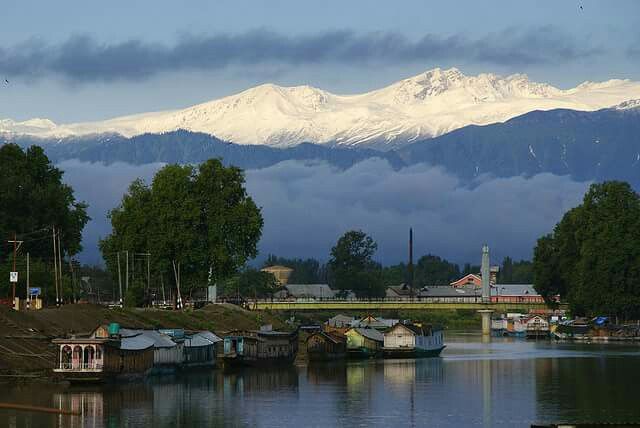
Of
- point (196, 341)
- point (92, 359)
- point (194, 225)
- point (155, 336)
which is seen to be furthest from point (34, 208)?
point (92, 359)

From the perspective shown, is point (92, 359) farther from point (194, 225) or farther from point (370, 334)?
point (194, 225)

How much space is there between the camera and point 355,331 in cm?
16850

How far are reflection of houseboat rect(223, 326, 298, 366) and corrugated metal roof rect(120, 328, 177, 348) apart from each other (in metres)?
11.2

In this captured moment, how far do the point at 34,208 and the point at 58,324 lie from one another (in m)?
45.8

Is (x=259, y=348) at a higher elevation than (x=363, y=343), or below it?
higher

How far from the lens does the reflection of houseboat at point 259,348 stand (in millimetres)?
135625

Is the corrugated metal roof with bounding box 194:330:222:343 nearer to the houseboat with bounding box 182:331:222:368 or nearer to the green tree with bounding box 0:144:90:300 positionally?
the houseboat with bounding box 182:331:222:368

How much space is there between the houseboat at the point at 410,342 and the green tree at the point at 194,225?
Answer: 3124 cm

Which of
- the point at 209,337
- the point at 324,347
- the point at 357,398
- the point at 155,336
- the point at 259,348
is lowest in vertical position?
the point at 357,398

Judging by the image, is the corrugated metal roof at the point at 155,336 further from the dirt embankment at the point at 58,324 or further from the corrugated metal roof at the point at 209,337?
the corrugated metal roof at the point at 209,337

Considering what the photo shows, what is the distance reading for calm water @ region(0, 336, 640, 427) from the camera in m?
89.9

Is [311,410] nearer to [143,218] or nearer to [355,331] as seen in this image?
[355,331]

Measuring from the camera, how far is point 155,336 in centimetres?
12206

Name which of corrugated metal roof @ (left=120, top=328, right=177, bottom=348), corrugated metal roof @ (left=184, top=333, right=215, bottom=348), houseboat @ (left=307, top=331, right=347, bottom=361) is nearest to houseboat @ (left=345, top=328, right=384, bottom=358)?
houseboat @ (left=307, top=331, right=347, bottom=361)
